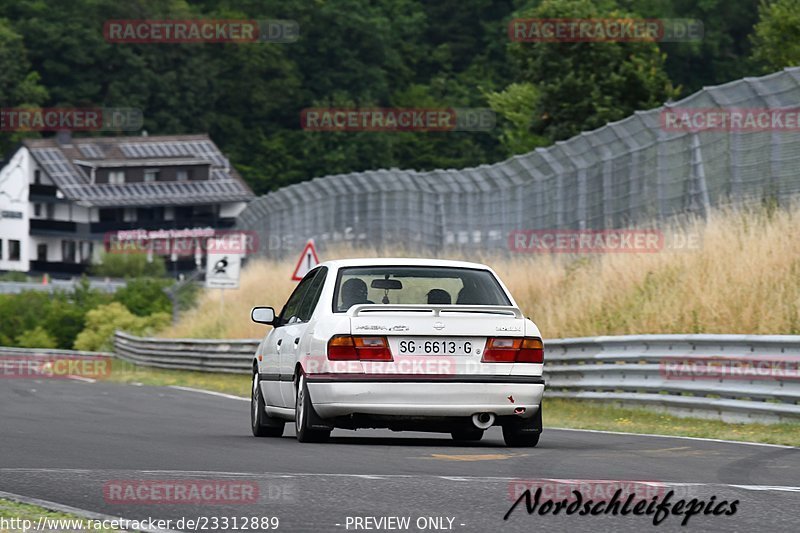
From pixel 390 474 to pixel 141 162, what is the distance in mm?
115412

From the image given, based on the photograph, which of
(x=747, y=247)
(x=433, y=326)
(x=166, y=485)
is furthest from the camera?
(x=747, y=247)

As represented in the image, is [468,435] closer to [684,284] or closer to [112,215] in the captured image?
[684,284]

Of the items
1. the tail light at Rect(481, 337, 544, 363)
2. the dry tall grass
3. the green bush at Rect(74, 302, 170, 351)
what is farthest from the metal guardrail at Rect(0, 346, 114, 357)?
the tail light at Rect(481, 337, 544, 363)

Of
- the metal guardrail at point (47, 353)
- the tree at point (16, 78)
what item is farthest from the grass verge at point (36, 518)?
the tree at point (16, 78)

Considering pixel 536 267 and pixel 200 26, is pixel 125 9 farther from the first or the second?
pixel 536 267

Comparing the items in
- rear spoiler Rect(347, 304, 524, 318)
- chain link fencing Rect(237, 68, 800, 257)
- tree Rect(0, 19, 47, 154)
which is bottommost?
rear spoiler Rect(347, 304, 524, 318)

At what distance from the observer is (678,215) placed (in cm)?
2520

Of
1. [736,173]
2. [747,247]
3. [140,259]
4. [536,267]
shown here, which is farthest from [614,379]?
[140,259]

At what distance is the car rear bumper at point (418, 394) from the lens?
492 inches

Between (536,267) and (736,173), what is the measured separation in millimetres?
5902

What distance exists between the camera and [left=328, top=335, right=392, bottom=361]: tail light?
12531mm

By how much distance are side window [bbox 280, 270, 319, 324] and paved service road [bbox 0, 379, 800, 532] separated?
1111 millimetres

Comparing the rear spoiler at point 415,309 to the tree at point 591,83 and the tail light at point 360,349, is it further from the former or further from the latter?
the tree at point 591,83

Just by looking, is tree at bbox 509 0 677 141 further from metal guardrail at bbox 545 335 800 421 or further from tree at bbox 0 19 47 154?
tree at bbox 0 19 47 154
